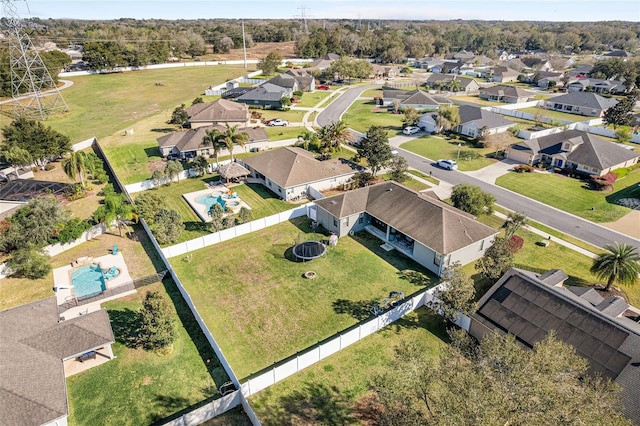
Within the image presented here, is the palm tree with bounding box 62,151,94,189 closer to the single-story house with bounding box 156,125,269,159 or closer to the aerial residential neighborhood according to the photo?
the aerial residential neighborhood

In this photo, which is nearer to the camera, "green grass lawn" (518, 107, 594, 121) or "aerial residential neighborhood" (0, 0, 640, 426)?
"aerial residential neighborhood" (0, 0, 640, 426)

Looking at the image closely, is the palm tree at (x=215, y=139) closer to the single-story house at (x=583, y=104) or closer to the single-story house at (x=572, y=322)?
the single-story house at (x=572, y=322)

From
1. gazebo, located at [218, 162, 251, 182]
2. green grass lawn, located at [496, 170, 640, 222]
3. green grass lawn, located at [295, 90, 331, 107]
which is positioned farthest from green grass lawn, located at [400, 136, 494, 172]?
green grass lawn, located at [295, 90, 331, 107]

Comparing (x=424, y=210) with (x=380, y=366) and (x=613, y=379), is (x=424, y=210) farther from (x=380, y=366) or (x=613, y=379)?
(x=613, y=379)

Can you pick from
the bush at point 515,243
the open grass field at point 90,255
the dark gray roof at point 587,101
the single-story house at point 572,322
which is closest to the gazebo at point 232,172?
the open grass field at point 90,255

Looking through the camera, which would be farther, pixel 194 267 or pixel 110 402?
pixel 194 267

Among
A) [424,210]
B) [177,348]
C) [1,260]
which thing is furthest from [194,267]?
[424,210]
